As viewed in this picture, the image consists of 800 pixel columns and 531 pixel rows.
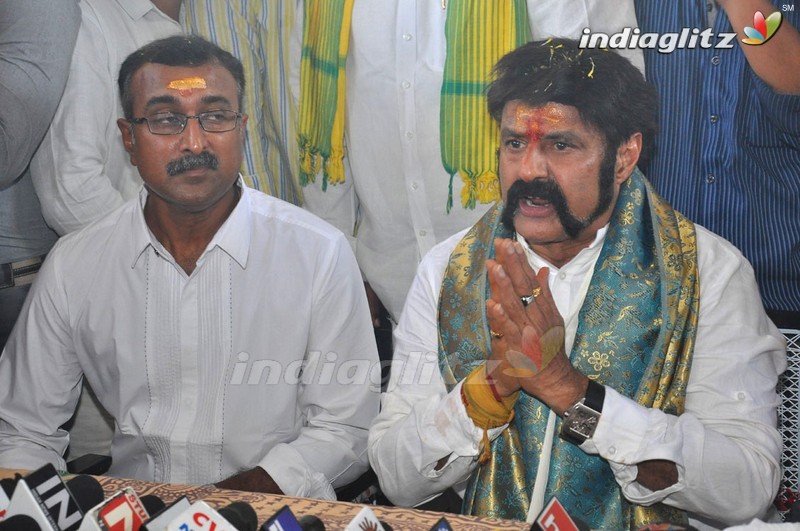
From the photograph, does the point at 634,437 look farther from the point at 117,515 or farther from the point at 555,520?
the point at 117,515

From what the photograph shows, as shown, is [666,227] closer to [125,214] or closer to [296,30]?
[296,30]

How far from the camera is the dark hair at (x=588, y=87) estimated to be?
7.36ft

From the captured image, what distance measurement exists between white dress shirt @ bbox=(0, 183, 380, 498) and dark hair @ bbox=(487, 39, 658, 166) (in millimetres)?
686

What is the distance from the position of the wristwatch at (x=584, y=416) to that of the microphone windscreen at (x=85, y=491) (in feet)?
3.24

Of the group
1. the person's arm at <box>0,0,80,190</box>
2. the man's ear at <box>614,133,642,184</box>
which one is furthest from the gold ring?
the person's arm at <box>0,0,80,190</box>

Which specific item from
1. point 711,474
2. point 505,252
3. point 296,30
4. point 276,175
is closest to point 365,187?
point 276,175

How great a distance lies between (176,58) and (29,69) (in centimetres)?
45

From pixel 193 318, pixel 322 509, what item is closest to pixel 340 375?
pixel 193 318

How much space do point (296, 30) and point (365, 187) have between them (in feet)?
1.55

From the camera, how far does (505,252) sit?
2.05 meters

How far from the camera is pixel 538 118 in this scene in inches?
88.6

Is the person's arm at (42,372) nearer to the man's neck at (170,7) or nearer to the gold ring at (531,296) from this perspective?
the man's neck at (170,7)

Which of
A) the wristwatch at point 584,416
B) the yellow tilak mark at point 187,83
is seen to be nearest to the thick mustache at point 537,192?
the wristwatch at point 584,416

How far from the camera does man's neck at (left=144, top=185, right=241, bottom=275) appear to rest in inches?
104
